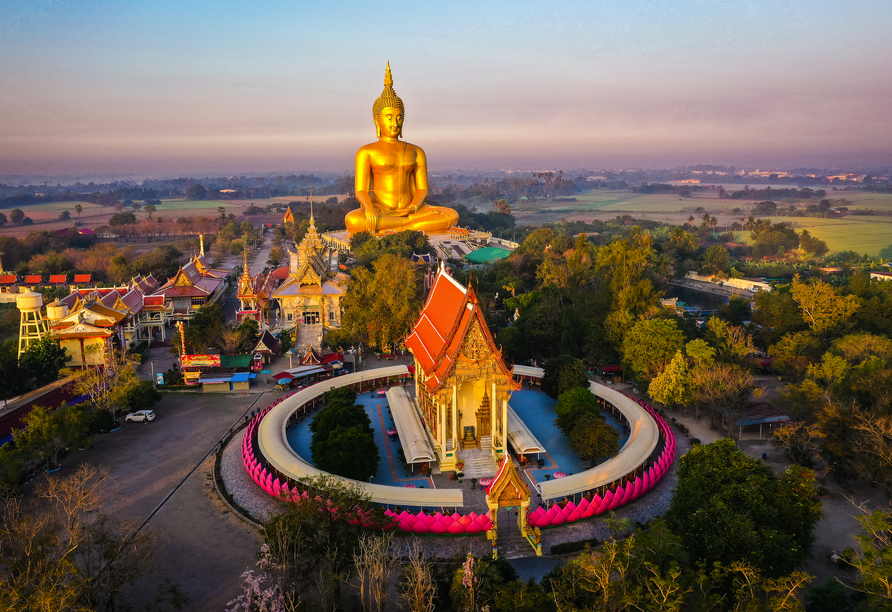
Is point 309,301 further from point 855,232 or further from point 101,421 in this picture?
point 855,232

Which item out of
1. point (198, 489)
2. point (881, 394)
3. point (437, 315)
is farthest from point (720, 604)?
point (198, 489)

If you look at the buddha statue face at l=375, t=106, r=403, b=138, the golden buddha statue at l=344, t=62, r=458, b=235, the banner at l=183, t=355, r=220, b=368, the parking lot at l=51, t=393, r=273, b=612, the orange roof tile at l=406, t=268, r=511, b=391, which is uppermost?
the buddha statue face at l=375, t=106, r=403, b=138

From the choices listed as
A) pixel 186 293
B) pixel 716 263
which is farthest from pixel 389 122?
pixel 716 263

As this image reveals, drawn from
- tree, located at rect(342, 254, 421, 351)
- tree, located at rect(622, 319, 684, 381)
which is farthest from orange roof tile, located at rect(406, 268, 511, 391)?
tree, located at rect(622, 319, 684, 381)

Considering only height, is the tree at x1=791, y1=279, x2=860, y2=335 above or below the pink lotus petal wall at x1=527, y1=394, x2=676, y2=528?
above

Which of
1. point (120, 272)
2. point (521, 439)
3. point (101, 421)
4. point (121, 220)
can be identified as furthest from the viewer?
point (121, 220)

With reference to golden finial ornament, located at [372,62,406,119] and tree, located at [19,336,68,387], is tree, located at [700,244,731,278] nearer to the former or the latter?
golden finial ornament, located at [372,62,406,119]
